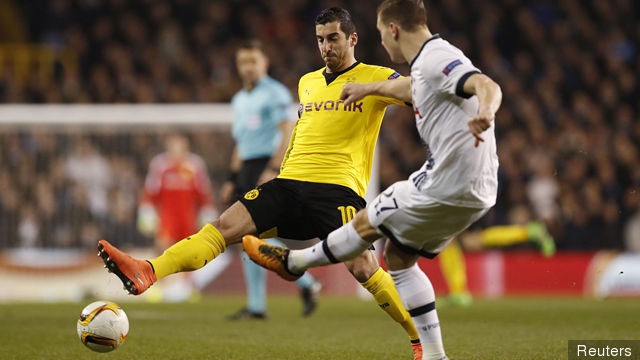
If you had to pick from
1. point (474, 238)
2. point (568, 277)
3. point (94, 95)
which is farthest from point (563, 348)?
point (94, 95)

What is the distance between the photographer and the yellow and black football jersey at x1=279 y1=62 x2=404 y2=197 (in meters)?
5.07

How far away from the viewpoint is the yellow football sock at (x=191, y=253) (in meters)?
4.71

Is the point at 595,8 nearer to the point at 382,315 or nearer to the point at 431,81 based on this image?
the point at 382,315

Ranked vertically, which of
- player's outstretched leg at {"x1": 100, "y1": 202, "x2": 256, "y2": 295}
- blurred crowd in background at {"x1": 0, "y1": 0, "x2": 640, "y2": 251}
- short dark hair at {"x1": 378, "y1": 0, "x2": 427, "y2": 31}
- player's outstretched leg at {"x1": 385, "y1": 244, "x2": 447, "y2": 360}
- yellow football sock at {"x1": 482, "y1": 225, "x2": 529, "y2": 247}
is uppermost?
blurred crowd in background at {"x1": 0, "y1": 0, "x2": 640, "y2": 251}

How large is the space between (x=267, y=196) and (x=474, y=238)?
22.9 feet

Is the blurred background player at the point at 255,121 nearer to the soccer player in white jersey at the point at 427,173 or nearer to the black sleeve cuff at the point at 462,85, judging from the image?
the soccer player in white jersey at the point at 427,173

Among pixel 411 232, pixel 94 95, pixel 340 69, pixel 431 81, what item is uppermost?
pixel 94 95

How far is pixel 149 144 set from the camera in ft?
38.9

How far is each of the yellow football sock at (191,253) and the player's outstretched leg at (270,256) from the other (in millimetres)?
426

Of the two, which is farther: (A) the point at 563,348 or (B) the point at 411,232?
(A) the point at 563,348

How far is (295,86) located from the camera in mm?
15586

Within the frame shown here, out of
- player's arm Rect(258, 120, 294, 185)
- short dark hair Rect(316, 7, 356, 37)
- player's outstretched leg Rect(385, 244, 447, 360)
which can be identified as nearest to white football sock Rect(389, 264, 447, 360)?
player's outstretched leg Rect(385, 244, 447, 360)

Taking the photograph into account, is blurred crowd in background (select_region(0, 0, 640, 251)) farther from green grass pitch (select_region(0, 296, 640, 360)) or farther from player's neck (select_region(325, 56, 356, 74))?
player's neck (select_region(325, 56, 356, 74))

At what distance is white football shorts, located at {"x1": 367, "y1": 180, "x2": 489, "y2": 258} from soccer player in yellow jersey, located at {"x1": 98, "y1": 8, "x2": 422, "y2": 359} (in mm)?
802
